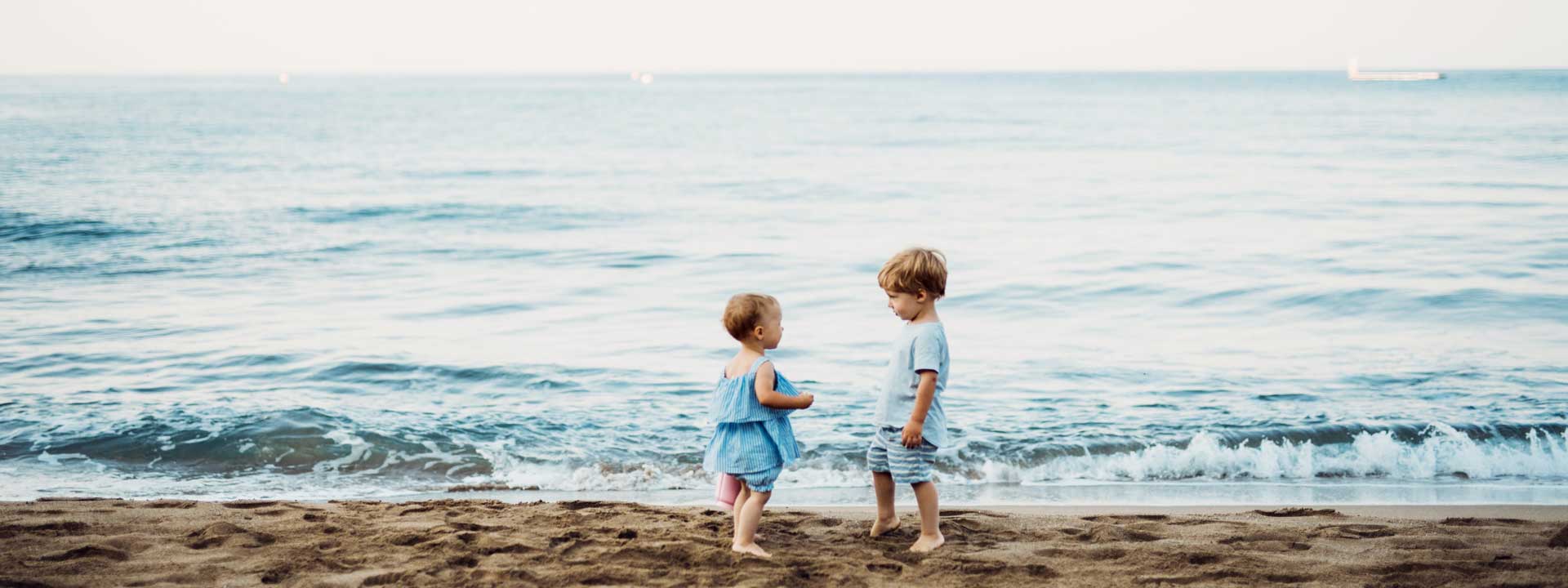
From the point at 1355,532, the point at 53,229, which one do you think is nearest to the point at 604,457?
the point at 1355,532

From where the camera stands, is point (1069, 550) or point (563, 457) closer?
point (1069, 550)

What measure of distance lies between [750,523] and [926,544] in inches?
28.3

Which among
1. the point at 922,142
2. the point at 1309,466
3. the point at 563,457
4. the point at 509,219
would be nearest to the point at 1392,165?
the point at 922,142

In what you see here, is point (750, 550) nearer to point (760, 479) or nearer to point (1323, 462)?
point (760, 479)

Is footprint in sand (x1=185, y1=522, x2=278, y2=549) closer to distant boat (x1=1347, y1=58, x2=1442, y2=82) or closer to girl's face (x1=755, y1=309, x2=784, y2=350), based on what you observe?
girl's face (x1=755, y1=309, x2=784, y2=350)

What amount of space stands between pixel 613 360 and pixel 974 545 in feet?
19.7

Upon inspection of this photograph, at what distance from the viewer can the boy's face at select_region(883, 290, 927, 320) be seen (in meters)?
4.33

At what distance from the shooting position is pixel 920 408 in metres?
4.25

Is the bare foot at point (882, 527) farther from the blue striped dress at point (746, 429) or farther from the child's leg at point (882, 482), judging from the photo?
the blue striped dress at point (746, 429)

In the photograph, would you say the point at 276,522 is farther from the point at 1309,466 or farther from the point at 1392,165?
the point at 1392,165

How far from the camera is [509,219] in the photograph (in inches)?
835

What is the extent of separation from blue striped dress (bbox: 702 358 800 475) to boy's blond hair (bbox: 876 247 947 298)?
0.57 metres

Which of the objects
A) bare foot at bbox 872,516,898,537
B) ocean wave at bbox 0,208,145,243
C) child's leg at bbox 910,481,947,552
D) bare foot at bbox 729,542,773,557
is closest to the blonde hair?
bare foot at bbox 729,542,773,557

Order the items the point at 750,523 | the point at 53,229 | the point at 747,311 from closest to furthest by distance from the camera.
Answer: the point at 747,311, the point at 750,523, the point at 53,229
